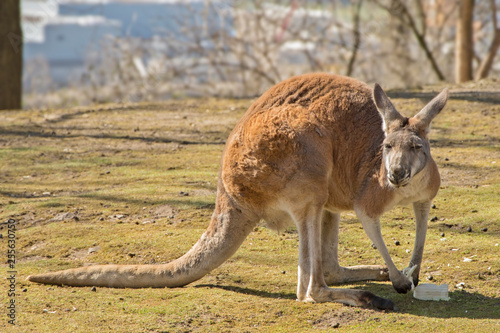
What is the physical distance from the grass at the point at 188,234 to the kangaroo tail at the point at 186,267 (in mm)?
73

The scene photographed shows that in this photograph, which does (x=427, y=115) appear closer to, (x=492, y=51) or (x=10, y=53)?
(x=10, y=53)

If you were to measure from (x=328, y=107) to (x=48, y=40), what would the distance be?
30.2 m

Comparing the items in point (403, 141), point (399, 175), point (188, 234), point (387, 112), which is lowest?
point (188, 234)

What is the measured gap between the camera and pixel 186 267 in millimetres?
3928

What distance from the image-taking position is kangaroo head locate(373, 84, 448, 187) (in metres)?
3.35

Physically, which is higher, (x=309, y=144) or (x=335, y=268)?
(x=309, y=144)

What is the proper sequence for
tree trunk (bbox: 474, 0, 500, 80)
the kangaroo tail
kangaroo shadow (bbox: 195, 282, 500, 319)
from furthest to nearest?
tree trunk (bbox: 474, 0, 500, 80) < the kangaroo tail < kangaroo shadow (bbox: 195, 282, 500, 319)

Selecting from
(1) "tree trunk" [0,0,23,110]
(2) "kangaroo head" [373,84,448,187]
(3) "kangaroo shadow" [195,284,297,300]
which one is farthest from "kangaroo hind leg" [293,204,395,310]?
→ (1) "tree trunk" [0,0,23,110]

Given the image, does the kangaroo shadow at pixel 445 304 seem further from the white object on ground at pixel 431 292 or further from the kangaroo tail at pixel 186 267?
the kangaroo tail at pixel 186 267

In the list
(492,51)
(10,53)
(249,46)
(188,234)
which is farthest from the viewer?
(249,46)

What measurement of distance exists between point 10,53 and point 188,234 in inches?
287

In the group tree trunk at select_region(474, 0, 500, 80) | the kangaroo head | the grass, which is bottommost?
the grass

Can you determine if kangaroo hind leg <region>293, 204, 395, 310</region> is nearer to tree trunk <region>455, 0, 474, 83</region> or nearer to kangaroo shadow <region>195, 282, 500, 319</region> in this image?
kangaroo shadow <region>195, 282, 500, 319</region>

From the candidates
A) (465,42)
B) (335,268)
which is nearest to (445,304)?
(335,268)
